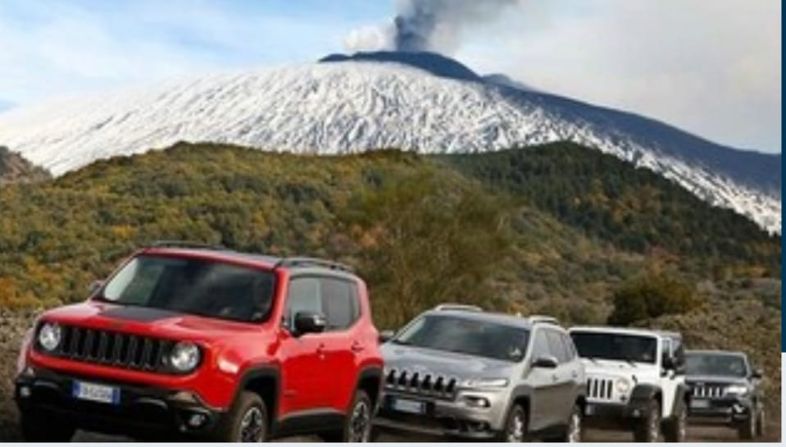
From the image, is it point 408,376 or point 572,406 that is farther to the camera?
point 572,406

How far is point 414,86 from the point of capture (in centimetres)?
15862

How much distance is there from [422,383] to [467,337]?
1.42 m

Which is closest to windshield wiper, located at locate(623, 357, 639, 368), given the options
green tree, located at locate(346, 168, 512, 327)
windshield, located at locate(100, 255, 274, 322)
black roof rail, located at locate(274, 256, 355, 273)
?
black roof rail, located at locate(274, 256, 355, 273)

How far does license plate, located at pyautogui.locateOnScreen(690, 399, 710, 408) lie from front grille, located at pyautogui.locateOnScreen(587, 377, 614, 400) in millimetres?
6392

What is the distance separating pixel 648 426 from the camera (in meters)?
22.2

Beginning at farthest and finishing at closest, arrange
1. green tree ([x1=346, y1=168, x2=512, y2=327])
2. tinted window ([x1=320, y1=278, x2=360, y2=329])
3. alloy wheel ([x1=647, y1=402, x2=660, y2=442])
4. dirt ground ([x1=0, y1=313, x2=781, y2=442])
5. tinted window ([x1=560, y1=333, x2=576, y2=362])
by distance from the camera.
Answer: green tree ([x1=346, y1=168, x2=512, y2=327]), alloy wheel ([x1=647, y1=402, x2=660, y2=442]), tinted window ([x1=560, y1=333, x2=576, y2=362]), dirt ground ([x1=0, y1=313, x2=781, y2=442]), tinted window ([x1=320, y1=278, x2=360, y2=329])

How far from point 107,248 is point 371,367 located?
52.4m

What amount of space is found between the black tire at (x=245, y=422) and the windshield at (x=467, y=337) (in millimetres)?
4624

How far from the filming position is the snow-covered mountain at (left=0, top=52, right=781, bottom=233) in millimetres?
132000

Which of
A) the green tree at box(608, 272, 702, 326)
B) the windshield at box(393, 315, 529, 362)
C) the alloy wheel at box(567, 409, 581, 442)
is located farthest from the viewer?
the green tree at box(608, 272, 702, 326)

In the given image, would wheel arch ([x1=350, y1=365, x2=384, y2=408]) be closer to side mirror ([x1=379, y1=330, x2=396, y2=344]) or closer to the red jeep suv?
the red jeep suv

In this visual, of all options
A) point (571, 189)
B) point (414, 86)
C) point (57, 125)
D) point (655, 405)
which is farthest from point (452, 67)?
point (655, 405)

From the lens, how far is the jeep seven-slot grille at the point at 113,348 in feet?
41.6

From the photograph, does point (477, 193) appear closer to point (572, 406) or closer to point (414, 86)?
point (572, 406)
